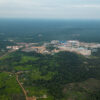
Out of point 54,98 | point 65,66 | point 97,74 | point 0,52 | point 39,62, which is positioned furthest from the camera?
point 0,52

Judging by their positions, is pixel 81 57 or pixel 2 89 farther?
pixel 81 57

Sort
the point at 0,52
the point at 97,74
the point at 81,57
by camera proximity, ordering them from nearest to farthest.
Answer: the point at 97,74, the point at 81,57, the point at 0,52

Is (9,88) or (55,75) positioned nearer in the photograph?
(9,88)

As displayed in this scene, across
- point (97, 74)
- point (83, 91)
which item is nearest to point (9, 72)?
point (83, 91)

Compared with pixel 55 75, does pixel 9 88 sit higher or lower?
lower

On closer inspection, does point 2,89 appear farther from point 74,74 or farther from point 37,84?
point 74,74

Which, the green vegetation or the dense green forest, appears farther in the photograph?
the dense green forest

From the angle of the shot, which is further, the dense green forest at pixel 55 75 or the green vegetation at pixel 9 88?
the dense green forest at pixel 55 75
